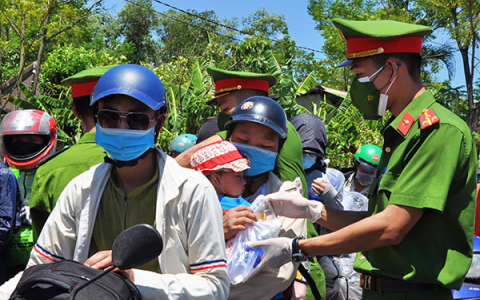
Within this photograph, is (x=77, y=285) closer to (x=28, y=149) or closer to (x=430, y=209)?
(x=430, y=209)

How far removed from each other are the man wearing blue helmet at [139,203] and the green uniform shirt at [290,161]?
4.24ft

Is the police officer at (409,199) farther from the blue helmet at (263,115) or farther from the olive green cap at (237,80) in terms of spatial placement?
the olive green cap at (237,80)

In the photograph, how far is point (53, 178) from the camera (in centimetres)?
328

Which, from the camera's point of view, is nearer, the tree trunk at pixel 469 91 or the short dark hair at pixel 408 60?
the short dark hair at pixel 408 60

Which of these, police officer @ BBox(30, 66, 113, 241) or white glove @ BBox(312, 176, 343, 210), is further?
white glove @ BBox(312, 176, 343, 210)

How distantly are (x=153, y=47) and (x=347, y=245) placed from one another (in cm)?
3915

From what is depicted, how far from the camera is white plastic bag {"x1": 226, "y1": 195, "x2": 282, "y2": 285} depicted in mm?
2893

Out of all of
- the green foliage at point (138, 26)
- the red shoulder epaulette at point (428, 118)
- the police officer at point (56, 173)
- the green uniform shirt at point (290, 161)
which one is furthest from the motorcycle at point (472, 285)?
the green foliage at point (138, 26)

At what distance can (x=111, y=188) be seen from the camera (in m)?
2.54

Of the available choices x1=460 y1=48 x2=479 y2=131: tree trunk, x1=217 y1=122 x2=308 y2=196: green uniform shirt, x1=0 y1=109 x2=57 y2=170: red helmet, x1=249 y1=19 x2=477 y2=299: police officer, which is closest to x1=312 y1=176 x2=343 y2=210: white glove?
x1=217 y1=122 x2=308 y2=196: green uniform shirt

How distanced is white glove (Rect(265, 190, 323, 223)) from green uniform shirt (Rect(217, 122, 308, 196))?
339 mm

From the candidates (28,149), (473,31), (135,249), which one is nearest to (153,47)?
(473,31)

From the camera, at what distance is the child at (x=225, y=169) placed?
3.27 meters

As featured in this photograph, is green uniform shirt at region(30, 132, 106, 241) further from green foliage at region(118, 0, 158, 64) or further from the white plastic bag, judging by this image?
green foliage at region(118, 0, 158, 64)
